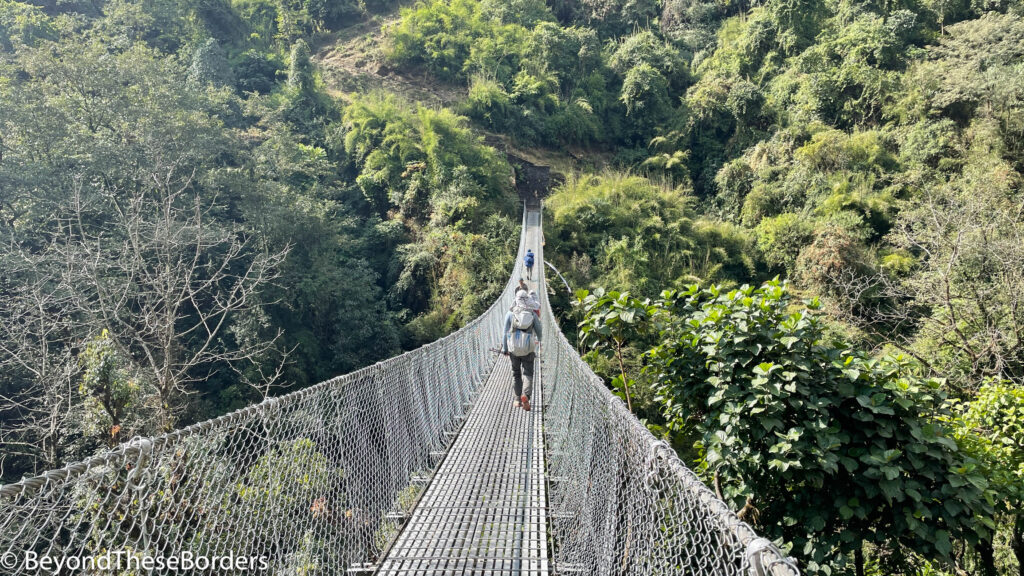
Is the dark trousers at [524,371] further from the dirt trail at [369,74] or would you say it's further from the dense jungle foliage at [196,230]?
the dirt trail at [369,74]

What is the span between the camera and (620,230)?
39.0 feet

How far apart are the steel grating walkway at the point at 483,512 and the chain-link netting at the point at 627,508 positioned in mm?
106

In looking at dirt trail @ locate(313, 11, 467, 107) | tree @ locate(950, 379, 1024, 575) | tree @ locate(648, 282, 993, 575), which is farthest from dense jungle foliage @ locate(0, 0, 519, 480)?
tree @ locate(950, 379, 1024, 575)

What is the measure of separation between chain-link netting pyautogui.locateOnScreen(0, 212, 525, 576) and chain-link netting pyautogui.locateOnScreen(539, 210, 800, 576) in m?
0.78

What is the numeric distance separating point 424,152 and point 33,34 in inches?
435

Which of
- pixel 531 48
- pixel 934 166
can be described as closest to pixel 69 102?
pixel 531 48

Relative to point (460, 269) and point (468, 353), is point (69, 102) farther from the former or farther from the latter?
point (468, 353)

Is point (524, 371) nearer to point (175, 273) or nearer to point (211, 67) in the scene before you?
point (175, 273)

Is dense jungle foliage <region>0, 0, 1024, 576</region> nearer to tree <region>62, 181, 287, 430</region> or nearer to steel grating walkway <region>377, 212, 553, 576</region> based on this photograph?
tree <region>62, 181, 287, 430</region>

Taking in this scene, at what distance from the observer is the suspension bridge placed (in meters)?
0.99

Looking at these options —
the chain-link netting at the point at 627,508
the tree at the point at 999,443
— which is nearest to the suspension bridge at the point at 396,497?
the chain-link netting at the point at 627,508

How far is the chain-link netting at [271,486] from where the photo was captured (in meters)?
1.00

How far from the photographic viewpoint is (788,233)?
11273 millimetres

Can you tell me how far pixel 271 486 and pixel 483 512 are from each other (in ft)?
3.03
